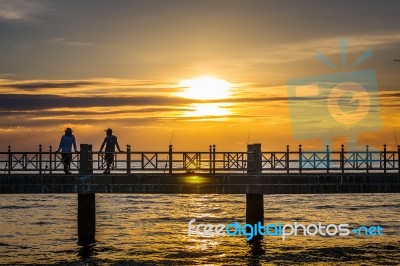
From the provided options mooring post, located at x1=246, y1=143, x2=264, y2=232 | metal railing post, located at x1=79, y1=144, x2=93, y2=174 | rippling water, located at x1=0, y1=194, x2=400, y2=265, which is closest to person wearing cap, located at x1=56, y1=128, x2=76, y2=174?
metal railing post, located at x1=79, y1=144, x2=93, y2=174

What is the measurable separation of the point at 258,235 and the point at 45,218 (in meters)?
22.6

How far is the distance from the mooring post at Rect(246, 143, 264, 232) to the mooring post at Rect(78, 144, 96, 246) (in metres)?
7.43

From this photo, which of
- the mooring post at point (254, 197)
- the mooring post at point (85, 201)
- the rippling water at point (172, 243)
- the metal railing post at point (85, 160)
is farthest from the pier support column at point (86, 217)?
the mooring post at point (254, 197)

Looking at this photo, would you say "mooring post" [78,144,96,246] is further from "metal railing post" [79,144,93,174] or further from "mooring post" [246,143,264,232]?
"mooring post" [246,143,264,232]

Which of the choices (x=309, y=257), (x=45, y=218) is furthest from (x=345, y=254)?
(x=45, y=218)

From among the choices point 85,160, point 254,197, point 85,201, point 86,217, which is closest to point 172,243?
point 86,217

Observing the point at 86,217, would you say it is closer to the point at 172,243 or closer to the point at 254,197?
the point at 172,243

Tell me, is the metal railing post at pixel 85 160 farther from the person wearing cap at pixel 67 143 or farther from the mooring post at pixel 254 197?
the mooring post at pixel 254 197

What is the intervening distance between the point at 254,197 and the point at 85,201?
26.5 ft

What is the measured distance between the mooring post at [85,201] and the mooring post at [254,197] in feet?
24.4

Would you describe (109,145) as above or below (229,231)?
above

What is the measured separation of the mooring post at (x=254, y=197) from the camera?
30516mm

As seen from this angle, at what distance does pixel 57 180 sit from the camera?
99.7 feet

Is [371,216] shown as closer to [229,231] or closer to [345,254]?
[229,231]
